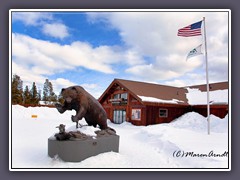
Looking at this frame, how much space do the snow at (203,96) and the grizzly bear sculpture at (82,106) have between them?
10.3 meters

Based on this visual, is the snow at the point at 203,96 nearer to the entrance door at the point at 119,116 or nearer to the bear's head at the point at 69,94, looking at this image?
the entrance door at the point at 119,116

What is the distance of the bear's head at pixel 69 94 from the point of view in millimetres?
6395

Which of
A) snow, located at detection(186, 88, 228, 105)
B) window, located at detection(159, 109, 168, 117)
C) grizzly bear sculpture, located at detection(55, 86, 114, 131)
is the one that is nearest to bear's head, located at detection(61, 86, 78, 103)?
grizzly bear sculpture, located at detection(55, 86, 114, 131)

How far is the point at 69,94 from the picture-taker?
21.1 ft

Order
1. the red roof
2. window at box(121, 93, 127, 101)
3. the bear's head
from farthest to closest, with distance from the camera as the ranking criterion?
window at box(121, 93, 127, 101) < the red roof < the bear's head

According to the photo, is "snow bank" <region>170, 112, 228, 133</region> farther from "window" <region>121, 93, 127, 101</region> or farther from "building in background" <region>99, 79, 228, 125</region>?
"window" <region>121, 93, 127, 101</region>

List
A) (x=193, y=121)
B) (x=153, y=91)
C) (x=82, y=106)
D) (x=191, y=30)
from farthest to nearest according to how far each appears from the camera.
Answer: (x=153, y=91), (x=193, y=121), (x=191, y=30), (x=82, y=106)

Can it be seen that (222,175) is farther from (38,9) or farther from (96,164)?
(38,9)

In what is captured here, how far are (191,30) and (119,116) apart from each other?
478 inches

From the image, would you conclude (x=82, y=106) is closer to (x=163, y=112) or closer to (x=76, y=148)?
(x=76, y=148)

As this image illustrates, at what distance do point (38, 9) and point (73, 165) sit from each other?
3939 millimetres

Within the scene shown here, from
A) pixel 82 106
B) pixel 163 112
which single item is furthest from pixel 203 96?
pixel 82 106

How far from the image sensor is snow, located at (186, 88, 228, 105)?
1567 centimetres
